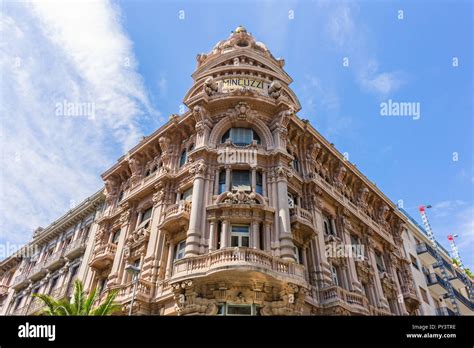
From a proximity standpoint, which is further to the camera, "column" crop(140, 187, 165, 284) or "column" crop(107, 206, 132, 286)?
"column" crop(107, 206, 132, 286)

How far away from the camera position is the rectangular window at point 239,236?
19780 millimetres

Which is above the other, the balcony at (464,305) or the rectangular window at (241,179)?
the rectangular window at (241,179)

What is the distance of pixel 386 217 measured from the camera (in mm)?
34375

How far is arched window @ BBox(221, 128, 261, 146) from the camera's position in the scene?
24.2 metres

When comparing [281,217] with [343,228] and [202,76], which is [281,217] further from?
[202,76]

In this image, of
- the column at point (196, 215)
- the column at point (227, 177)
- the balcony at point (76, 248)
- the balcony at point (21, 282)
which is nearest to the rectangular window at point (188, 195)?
the column at point (196, 215)

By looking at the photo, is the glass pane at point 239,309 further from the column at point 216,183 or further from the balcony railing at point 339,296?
the column at point 216,183

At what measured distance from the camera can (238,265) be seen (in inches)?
672

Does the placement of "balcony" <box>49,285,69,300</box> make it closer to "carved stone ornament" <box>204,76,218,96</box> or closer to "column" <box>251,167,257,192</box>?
"column" <box>251,167,257,192</box>

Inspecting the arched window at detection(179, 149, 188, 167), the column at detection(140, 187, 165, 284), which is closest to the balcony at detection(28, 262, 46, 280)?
the column at detection(140, 187, 165, 284)

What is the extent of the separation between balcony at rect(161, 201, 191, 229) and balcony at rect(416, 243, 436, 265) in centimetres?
2876

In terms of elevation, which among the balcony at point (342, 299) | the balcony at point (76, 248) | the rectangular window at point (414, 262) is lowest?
the balcony at point (342, 299)

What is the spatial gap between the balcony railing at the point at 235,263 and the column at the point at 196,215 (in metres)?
0.75
